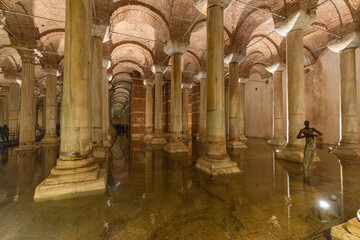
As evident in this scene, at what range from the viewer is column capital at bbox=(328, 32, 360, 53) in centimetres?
862

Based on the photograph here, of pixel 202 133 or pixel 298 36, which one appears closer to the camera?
pixel 298 36

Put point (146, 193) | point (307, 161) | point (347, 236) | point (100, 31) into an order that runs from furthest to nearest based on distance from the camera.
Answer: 1. point (100, 31)
2. point (307, 161)
3. point (146, 193)
4. point (347, 236)

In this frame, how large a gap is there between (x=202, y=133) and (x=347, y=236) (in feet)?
43.0

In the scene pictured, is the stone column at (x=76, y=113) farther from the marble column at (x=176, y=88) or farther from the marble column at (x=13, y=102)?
the marble column at (x=13, y=102)

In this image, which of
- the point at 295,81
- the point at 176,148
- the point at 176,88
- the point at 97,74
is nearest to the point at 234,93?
the point at 295,81

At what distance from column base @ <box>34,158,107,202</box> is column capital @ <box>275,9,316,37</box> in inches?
355

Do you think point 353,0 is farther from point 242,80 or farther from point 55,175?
point 55,175

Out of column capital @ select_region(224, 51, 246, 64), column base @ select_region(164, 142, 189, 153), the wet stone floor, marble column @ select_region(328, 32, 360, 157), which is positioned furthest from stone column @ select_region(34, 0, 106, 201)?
marble column @ select_region(328, 32, 360, 157)

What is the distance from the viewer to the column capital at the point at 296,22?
23.5 feet

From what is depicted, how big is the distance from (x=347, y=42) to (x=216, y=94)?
8437 mm

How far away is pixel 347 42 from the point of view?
29.0 feet

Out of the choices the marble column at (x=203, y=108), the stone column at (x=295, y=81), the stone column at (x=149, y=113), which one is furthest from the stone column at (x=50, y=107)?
the stone column at (x=295, y=81)

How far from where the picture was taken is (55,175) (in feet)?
13.1

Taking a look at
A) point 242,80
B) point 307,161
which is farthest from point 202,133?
point 307,161
